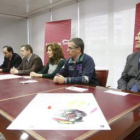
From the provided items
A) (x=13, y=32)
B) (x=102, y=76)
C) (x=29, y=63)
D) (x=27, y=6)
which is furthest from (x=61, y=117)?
(x=13, y=32)

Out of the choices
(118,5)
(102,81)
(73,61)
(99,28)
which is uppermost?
(118,5)

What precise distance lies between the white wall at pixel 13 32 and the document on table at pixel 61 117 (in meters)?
4.82

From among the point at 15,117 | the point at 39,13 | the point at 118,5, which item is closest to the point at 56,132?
the point at 15,117

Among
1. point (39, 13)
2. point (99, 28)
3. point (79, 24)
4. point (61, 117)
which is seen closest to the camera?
point (61, 117)

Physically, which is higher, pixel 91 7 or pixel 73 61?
pixel 91 7

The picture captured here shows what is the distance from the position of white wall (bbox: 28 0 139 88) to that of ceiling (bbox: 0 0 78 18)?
36cm

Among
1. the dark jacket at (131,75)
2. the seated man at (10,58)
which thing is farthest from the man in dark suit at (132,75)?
the seated man at (10,58)

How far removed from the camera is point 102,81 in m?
1.98

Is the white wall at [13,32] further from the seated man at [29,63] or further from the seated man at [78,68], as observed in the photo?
the seated man at [78,68]

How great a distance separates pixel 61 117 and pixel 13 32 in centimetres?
524

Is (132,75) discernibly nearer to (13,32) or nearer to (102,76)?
(102,76)

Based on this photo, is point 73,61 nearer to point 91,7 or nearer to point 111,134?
point 111,134

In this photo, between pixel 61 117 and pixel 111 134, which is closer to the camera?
pixel 111 134

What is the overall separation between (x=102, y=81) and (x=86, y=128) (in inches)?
54.8
